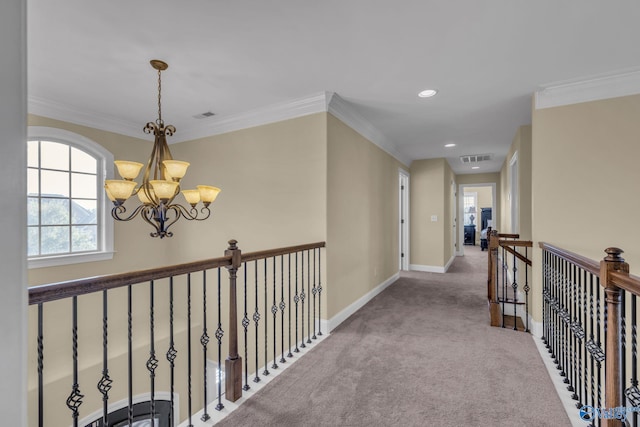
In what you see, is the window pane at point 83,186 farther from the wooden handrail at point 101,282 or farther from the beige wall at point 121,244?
the wooden handrail at point 101,282

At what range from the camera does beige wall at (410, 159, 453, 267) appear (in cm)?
638

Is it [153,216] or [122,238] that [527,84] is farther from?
[122,238]

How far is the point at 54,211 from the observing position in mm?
3477

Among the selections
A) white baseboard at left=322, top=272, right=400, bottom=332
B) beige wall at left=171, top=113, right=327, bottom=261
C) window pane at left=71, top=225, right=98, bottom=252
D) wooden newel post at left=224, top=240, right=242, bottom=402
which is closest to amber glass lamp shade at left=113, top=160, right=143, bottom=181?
wooden newel post at left=224, top=240, right=242, bottom=402

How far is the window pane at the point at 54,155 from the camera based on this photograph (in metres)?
3.38

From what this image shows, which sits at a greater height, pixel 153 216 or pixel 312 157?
pixel 312 157

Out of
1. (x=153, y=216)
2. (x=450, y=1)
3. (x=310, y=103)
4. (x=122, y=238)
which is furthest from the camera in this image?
(x=122, y=238)

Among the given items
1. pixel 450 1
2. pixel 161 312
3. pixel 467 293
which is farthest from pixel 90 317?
pixel 467 293

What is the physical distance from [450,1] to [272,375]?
2.77 metres

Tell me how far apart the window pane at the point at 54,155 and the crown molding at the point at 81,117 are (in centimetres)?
32

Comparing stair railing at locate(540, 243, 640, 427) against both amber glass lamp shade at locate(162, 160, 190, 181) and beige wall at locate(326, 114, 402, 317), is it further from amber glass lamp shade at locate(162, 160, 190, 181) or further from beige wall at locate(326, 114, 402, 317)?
amber glass lamp shade at locate(162, 160, 190, 181)

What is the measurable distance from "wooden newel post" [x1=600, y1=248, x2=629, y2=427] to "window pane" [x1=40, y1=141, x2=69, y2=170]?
4.92 metres

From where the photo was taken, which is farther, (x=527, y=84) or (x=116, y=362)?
(x=116, y=362)

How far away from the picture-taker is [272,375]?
2.28 meters
